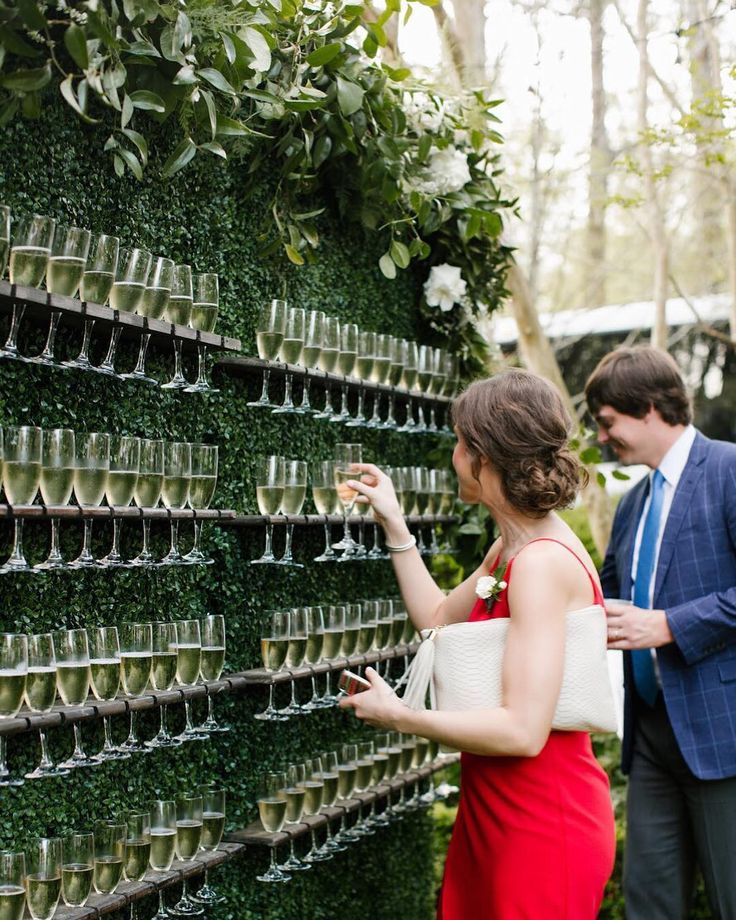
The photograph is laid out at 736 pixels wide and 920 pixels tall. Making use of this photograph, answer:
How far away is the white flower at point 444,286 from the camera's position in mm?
4242

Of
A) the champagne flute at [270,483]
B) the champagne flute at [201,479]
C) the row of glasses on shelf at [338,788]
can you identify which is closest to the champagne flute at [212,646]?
the champagne flute at [201,479]

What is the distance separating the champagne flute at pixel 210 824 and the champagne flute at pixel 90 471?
2.60 ft

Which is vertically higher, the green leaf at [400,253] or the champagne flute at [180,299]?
the green leaf at [400,253]

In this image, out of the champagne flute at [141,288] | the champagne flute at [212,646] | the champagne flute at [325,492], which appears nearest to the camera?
the champagne flute at [141,288]

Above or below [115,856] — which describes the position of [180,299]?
above

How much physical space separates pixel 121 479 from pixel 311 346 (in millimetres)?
997

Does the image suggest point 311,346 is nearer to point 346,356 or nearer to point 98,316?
point 346,356

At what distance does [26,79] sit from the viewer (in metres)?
2.20

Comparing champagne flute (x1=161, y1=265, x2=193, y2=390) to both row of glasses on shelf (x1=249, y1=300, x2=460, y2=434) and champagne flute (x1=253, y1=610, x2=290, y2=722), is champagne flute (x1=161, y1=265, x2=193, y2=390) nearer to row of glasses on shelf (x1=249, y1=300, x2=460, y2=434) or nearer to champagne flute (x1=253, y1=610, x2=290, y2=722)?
row of glasses on shelf (x1=249, y1=300, x2=460, y2=434)

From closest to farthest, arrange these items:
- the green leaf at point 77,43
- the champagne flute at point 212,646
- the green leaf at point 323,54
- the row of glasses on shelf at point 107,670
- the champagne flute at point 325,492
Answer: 1. the green leaf at point 77,43
2. the row of glasses on shelf at point 107,670
3. the champagne flute at point 212,646
4. the green leaf at point 323,54
5. the champagne flute at point 325,492

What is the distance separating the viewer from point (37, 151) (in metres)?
2.49

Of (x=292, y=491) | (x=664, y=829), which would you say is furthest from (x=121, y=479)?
(x=664, y=829)

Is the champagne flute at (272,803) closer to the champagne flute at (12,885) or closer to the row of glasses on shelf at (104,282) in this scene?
the champagne flute at (12,885)

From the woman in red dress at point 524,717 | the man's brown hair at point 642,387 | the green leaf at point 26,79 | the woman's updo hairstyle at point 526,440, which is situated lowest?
the woman in red dress at point 524,717
